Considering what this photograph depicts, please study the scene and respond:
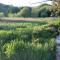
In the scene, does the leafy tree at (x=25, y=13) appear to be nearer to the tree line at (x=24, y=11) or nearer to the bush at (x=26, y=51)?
the tree line at (x=24, y=11)

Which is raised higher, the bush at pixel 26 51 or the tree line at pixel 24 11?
the bush at pixel 26 51

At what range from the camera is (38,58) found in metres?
6.64

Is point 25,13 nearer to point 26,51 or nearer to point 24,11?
point 24,11

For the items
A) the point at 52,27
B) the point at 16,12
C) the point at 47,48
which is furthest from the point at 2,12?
the point at 47,48

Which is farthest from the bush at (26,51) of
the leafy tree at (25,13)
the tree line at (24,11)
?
the leafy tree at (25,13)

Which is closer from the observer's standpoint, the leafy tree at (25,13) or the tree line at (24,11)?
the tree line at (24,11)

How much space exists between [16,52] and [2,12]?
2078 cm

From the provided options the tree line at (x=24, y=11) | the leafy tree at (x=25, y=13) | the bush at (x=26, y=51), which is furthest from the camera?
the leafy tree at (x=25, y=13)

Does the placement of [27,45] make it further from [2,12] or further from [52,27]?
[2,12]

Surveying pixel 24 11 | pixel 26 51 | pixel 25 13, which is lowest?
pixel 25 13

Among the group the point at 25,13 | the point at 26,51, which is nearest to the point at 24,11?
the point at 25,13

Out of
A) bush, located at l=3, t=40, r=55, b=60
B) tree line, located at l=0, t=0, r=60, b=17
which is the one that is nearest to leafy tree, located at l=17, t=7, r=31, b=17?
tree line, located at l=0, t=0, r=60, b=17

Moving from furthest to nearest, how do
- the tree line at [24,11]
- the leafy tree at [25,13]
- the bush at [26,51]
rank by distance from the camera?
the leafy tree at [25,13]
the tree line at [24,11]
the bush at [26,51]

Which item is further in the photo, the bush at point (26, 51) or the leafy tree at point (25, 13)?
the leafy tree at point (25, 13)
